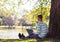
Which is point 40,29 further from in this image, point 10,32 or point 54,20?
point 10,32

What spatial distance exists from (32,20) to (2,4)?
→ 83cm

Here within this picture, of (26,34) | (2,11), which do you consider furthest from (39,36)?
(2,11)

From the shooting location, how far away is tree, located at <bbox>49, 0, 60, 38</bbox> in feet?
36.9

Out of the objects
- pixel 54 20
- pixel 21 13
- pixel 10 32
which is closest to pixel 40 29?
pixel 54 20

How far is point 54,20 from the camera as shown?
11.3 m

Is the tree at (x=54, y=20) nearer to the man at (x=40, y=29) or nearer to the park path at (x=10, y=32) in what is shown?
the man at (x=40, y=29)

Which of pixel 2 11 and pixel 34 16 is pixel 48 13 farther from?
pixel 2 11

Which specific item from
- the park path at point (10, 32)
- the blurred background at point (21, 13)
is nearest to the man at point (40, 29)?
the blurred background at point (21, 13)

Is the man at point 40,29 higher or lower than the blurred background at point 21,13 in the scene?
lower

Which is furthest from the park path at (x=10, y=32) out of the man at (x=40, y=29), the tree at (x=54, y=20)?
the tree at (x=54, y=20)

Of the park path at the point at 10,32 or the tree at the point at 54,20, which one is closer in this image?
the park path at the point at 10,32

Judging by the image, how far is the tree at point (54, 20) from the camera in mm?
11250

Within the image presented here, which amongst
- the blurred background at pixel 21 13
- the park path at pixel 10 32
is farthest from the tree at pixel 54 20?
the park path at pixel 10 32

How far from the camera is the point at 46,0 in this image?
11.2 metres
